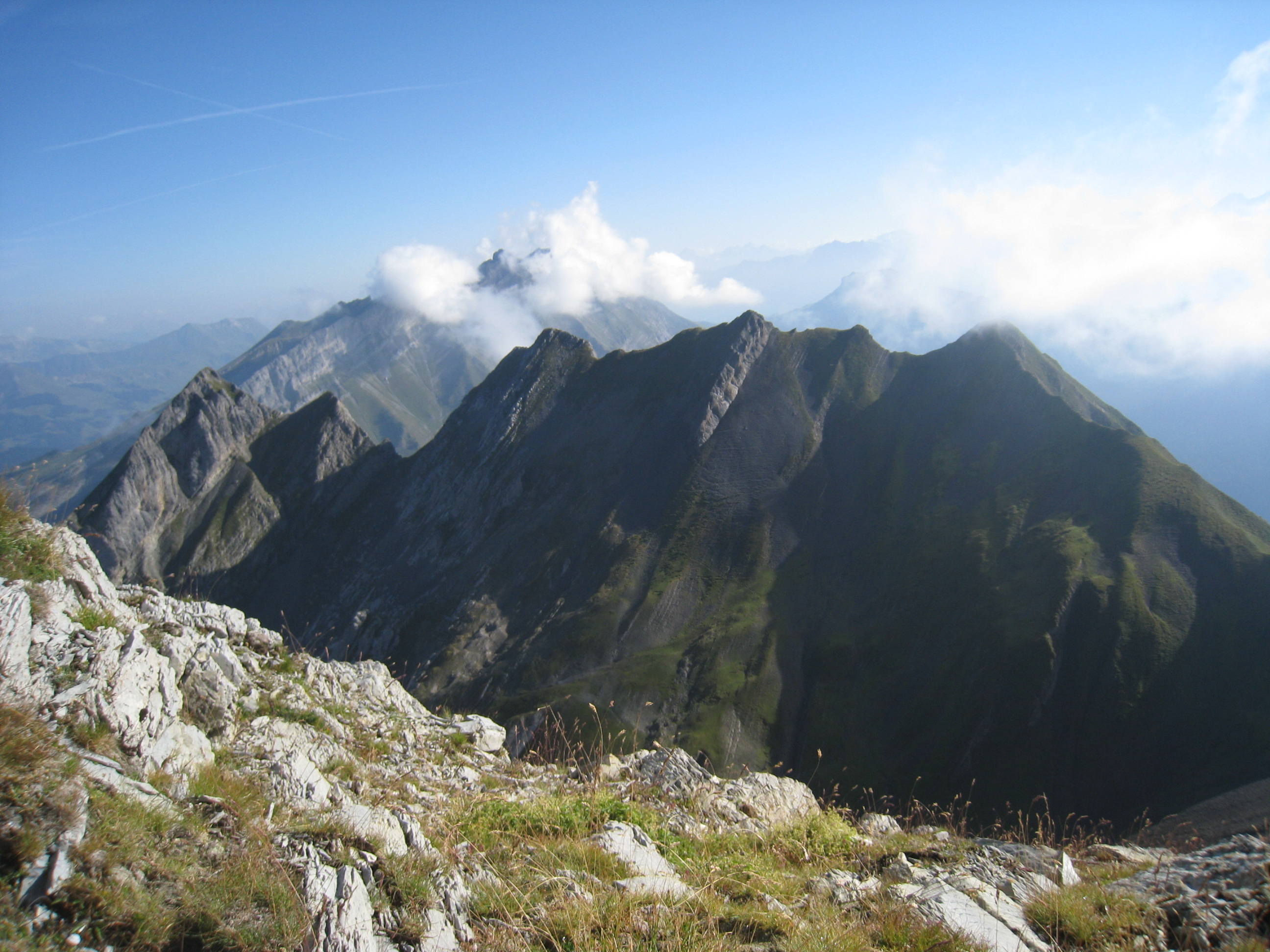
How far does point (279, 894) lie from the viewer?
446 centimetres

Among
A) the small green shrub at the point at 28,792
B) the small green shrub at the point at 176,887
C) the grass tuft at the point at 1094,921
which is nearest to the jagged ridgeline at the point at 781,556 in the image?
the grass tuft at the point at 1094,921

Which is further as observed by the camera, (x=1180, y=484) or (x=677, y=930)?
(x=1180, y=484)

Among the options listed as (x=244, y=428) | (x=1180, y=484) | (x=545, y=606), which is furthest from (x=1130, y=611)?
(x=244, y=428)

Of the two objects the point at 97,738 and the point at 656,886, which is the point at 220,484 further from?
the point at 656,886

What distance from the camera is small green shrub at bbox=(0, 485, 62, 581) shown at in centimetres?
820

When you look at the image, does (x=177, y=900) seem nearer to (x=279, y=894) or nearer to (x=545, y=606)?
(x=279, y=894)

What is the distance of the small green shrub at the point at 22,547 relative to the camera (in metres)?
8.20

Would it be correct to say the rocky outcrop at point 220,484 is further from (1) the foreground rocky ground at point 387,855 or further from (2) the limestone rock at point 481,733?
(1) the foreground rocky ground at point 387,855

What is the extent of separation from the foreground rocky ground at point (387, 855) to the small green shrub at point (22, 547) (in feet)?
0.13

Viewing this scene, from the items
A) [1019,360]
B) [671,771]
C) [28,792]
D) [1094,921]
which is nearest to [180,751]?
[28,792]

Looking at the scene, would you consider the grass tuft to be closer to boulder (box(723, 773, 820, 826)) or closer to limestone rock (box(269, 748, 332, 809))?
boulder (box(723, 773, 820, 826))

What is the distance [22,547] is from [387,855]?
24.1 ft

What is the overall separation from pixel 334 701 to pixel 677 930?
11642 millimetres

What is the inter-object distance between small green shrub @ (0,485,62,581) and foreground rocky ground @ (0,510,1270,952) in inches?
1.5
